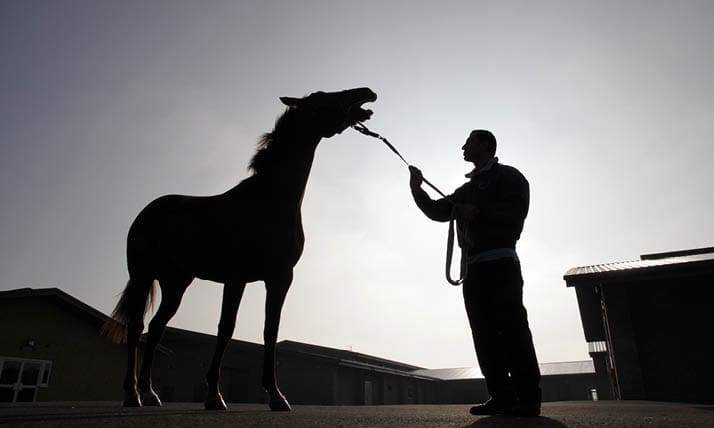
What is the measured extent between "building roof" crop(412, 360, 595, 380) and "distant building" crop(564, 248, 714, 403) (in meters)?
32.7

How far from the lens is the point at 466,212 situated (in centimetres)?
311

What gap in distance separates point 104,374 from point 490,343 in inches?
649

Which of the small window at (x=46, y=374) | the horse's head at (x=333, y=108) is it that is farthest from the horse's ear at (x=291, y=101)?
the small window at (x=46, y=374)

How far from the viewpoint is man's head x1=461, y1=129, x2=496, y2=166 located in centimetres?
346

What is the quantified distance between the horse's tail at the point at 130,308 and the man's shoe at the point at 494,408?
3.52 m

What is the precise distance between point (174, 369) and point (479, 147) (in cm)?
2213

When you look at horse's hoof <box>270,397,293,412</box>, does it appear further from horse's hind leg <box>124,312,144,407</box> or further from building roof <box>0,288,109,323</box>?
building roof <box>0,288,109,323</box>

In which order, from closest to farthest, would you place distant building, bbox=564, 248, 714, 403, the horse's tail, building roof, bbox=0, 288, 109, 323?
1. the horse's tail
2. distant building, bbox=564, 248, 714, 403
3. building roof, bbox=0, 288, 109, 323

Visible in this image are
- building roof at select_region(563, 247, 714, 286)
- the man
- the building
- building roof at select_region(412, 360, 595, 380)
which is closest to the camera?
the man

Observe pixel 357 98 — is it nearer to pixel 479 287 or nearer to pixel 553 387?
pixel 479 287

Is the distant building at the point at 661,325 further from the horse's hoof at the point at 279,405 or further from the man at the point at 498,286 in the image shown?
the horse's hoof at the point at 279,405

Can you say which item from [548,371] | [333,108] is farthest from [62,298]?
[548,371]

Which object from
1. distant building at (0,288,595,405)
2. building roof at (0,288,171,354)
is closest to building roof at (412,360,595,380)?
distant building at (0,288,595,405)

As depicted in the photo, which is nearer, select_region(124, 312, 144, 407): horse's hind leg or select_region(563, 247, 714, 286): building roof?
select_region(124, 312, 144, 407): horse's hind leg
